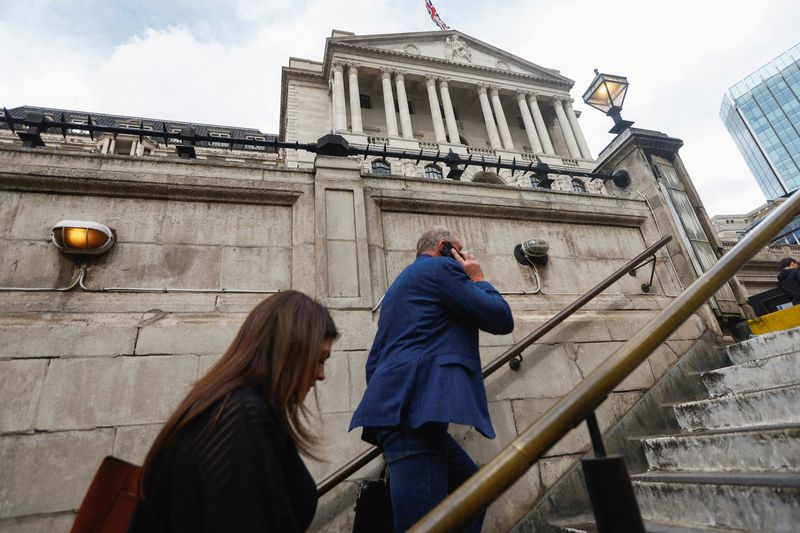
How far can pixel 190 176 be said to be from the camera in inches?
153

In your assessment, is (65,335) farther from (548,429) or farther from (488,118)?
(488,118)

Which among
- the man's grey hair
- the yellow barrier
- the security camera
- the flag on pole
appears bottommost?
the yellow barrier

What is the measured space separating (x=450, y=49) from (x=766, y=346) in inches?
1615

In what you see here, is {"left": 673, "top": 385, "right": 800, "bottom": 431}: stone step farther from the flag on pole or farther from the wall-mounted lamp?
the flag on pole

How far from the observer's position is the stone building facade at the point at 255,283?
278cm

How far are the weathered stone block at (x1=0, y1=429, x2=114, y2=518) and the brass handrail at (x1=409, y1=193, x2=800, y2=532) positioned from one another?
2.73m

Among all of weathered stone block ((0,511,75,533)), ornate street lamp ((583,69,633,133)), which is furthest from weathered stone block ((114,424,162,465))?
ornate street lamp ((583,69,633,133))

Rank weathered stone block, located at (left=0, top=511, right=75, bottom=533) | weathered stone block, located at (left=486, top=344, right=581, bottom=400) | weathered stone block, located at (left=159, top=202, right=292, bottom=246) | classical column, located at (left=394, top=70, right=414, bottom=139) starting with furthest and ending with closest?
1. classical column, located at (left=394, top=70, right=414, bottom=139)
2. weathered stone block, located at (left=159, top=202, right=292, bottom=246)
3. weathered stone block, located at (left=486, top=344, right=581, bottom=400)
4. weathered stone block, located at (left=0, top=511, right=75, bottom=533)

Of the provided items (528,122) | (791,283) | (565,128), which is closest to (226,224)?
(791,283)

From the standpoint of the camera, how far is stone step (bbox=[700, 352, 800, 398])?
2939 millimetres

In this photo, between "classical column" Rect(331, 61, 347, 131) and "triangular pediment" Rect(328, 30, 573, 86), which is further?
Result: "triangular pediment" Rect(328, 30, 573, 86)

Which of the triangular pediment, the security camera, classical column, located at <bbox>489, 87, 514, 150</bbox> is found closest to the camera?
the security camera

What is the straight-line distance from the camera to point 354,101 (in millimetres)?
31656

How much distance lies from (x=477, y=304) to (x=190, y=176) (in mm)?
3274
